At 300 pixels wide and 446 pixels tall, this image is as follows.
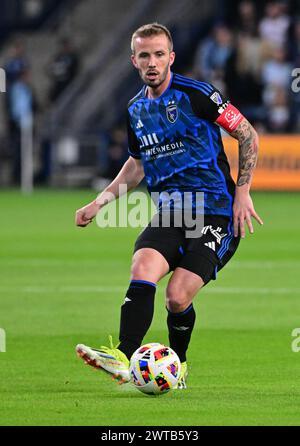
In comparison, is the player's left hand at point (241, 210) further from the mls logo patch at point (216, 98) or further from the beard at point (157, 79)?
the beard at point (157, 79)

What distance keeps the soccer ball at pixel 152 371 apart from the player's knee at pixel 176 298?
337 millimetres

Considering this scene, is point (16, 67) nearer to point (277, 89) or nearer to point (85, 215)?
point (277, 89)

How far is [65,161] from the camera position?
1168 inches

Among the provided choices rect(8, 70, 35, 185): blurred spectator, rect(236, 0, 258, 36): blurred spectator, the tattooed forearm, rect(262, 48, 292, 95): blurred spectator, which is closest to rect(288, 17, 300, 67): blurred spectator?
rect(262, 48, 292, 95): blurred spectator

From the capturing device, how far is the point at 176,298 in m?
8.16

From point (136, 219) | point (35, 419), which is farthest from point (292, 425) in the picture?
point (136, 219)

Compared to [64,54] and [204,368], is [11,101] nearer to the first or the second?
[64,54]

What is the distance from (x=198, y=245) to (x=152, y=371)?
92cm

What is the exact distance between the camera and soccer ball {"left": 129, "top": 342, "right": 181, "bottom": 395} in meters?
7.89

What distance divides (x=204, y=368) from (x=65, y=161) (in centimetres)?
2089

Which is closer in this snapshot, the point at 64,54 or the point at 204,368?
the point at 204,368

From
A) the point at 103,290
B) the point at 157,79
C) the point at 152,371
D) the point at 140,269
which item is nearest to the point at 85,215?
the point at 140,269

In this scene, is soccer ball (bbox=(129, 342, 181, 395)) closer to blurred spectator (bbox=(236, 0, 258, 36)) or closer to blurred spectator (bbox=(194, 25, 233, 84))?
blurred spectator (bbox=(194, 25, 233, 84))

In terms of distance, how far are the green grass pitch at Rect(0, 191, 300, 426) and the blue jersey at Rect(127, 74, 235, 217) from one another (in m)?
1.23
